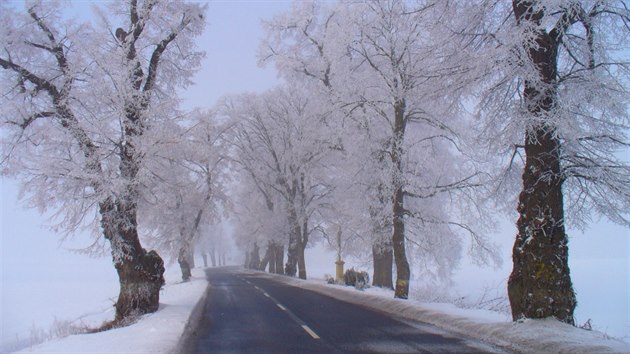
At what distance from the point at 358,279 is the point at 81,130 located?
1350 cm

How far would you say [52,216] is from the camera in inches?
532

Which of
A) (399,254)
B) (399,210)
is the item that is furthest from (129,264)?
(399,210)

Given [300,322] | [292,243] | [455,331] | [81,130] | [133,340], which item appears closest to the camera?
[133,340]

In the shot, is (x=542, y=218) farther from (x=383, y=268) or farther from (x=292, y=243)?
(x=292, y=243)

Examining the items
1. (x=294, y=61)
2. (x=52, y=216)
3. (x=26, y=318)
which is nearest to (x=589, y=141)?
(x=52, y=216)


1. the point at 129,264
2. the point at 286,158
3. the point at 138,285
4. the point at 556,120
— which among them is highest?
the point at 286,158

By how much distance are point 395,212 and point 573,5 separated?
9722mm

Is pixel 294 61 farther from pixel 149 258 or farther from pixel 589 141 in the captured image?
pixel 589 141

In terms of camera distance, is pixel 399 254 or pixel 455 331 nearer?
pixel 455 331

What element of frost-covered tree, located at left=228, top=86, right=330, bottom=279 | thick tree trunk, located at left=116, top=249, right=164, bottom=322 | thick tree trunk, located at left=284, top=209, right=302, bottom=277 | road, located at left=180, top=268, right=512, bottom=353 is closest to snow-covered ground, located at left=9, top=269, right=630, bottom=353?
road, located at left=180, top=268, right=512, bottom=353

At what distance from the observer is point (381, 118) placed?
19.5 meters

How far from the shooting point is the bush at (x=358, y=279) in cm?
2082

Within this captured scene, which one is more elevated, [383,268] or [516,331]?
[383,268]

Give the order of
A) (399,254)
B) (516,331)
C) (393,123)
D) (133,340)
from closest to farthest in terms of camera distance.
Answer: (516,331) < (133,340) < (399,254) < (393,123)
